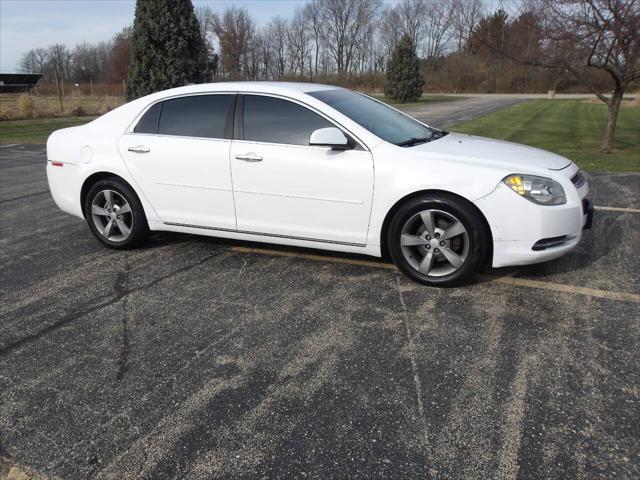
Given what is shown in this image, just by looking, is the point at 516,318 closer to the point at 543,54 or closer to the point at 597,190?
the point at 597,190

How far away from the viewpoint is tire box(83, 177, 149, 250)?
5168 mm

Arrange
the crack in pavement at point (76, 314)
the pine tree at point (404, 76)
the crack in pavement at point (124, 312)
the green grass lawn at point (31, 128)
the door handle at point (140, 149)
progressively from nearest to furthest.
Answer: the crack in pavement at point (124, 312) < the crack in pavement at point (76, 314) < the door handle at point (140, 149) < the green grass lawn at point (31, 128) < the pine tree at point (404, 76)

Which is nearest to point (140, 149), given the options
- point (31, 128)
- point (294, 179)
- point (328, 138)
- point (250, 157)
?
point (250, 157)

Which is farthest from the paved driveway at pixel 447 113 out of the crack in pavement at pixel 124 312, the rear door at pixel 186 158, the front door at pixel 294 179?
the crack in pavement at pixel 124 312

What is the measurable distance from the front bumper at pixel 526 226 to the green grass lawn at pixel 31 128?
1540cm

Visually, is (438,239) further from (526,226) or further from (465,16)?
(465,16)

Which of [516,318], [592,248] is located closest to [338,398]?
[516,318]

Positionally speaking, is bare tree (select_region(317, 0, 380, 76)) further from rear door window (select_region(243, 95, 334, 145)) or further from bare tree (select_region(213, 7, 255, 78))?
rear door window (select_region(243, 95, 334, 145))

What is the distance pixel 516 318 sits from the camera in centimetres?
368

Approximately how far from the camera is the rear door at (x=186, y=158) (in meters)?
4.73

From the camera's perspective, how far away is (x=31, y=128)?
65.3ft

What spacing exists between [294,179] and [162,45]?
56.9 feet

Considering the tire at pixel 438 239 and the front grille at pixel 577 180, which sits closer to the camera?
the tire at pixel 438 239

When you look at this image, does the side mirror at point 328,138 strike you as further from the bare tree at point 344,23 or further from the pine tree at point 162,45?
the bare tree at point 344,23
